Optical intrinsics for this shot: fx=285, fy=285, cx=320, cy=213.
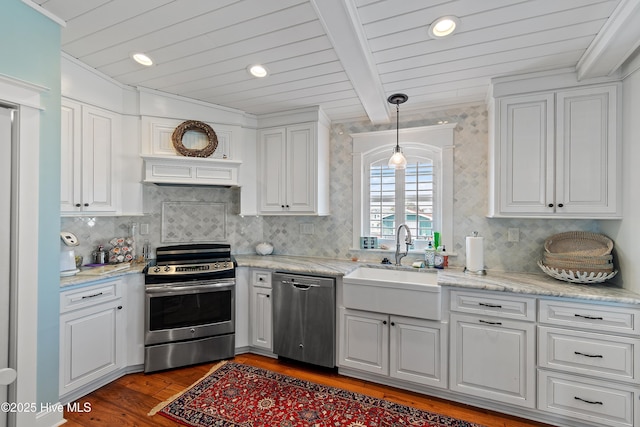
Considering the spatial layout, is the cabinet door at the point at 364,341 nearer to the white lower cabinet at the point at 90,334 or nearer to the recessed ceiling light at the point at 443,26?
the white lower cabinet at the point at 90,334

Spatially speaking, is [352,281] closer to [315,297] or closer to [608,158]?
[315,297]

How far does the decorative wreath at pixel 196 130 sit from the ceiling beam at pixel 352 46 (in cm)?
158

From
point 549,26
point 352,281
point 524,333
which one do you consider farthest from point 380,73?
point 524,333

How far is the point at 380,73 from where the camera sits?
222 centimetres

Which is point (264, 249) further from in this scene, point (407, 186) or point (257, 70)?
point (257, 70)

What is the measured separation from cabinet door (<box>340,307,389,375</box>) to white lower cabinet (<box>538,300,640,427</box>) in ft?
3.51

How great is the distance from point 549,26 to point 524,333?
1.97m

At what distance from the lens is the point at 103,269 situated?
242 centimetres

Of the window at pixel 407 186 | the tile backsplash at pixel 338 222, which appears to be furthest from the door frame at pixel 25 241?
the window at pixel 407 186

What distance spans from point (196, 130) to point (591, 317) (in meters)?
3.59

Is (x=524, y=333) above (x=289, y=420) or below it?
above

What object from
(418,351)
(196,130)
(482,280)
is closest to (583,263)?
(482,280)

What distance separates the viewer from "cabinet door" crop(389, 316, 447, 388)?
2205 mm

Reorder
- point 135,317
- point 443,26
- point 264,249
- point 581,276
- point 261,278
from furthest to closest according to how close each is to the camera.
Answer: point 264,249 < point 261,278 < point 135,317 < point 581,276 < point 443,26
